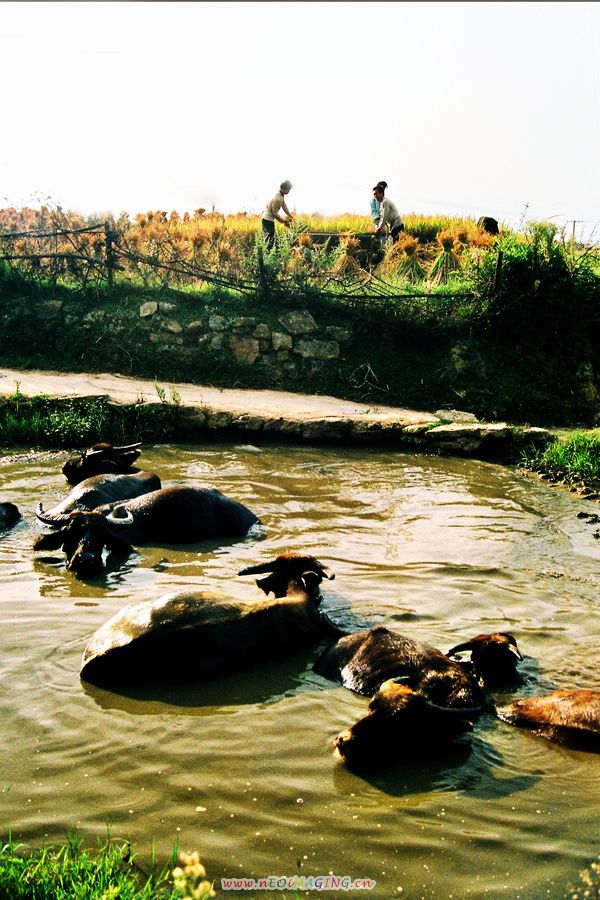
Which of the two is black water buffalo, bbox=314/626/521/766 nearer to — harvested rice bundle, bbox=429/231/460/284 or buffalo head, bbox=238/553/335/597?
buffalo head, bbox=238/553/335/597

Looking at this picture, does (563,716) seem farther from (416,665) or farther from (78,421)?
(78,421)

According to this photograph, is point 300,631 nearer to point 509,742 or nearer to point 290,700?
point 290,700

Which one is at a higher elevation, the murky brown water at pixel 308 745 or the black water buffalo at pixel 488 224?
the black water buffalo at pixel 488 224

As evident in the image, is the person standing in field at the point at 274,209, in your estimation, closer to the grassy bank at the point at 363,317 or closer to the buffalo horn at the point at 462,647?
the grassy bank at the point at 363,317

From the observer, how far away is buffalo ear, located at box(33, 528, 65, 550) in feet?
20.8

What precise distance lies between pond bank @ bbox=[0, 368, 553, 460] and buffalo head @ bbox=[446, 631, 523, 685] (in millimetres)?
6375

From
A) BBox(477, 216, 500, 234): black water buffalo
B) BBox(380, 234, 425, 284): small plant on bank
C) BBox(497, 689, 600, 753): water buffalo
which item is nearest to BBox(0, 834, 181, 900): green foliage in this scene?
BBox(497, 689, 600, 753): water buffalo

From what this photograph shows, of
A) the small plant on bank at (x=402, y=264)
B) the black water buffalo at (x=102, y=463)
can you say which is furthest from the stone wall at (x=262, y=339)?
the black water buffalo at (x=102, y=463)

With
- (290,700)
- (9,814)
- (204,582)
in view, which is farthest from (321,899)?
(204,582)

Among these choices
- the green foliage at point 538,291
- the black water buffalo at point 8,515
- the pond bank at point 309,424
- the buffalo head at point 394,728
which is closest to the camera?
the buffalo head at point 394,728

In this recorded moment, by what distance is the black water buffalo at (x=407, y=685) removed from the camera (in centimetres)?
362

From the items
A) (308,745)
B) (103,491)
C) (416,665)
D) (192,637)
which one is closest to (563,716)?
(416,665)

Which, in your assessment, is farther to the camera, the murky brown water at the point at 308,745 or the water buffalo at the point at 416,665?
the water buffalo at the point at 416,665

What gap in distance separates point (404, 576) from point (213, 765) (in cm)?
285
